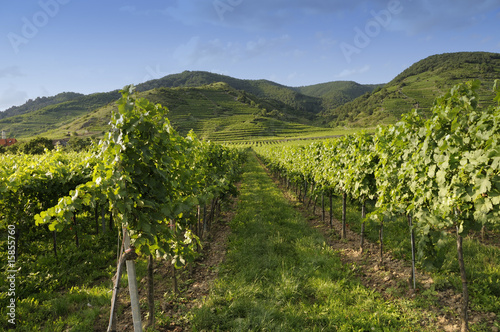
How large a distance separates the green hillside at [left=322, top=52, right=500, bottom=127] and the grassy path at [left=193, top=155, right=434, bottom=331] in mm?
121668

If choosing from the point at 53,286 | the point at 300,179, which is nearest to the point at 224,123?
the point at 300,179

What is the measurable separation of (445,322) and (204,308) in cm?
459

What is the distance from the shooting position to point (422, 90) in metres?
139

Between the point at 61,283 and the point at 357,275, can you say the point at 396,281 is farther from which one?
the point at 61,283

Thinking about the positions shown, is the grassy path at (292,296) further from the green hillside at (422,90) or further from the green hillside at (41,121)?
the green hillside at (41,121)

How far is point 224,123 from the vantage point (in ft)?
398

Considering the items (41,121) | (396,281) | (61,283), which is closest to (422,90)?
(396,281)

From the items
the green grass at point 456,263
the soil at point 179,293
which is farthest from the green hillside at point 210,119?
the green grass at point 456,263

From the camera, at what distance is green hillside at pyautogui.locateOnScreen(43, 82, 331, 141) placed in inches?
4156

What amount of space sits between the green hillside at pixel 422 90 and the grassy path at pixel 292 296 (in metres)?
122

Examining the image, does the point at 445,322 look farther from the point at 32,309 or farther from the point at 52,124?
the point at 52,124

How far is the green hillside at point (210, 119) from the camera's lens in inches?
4156
